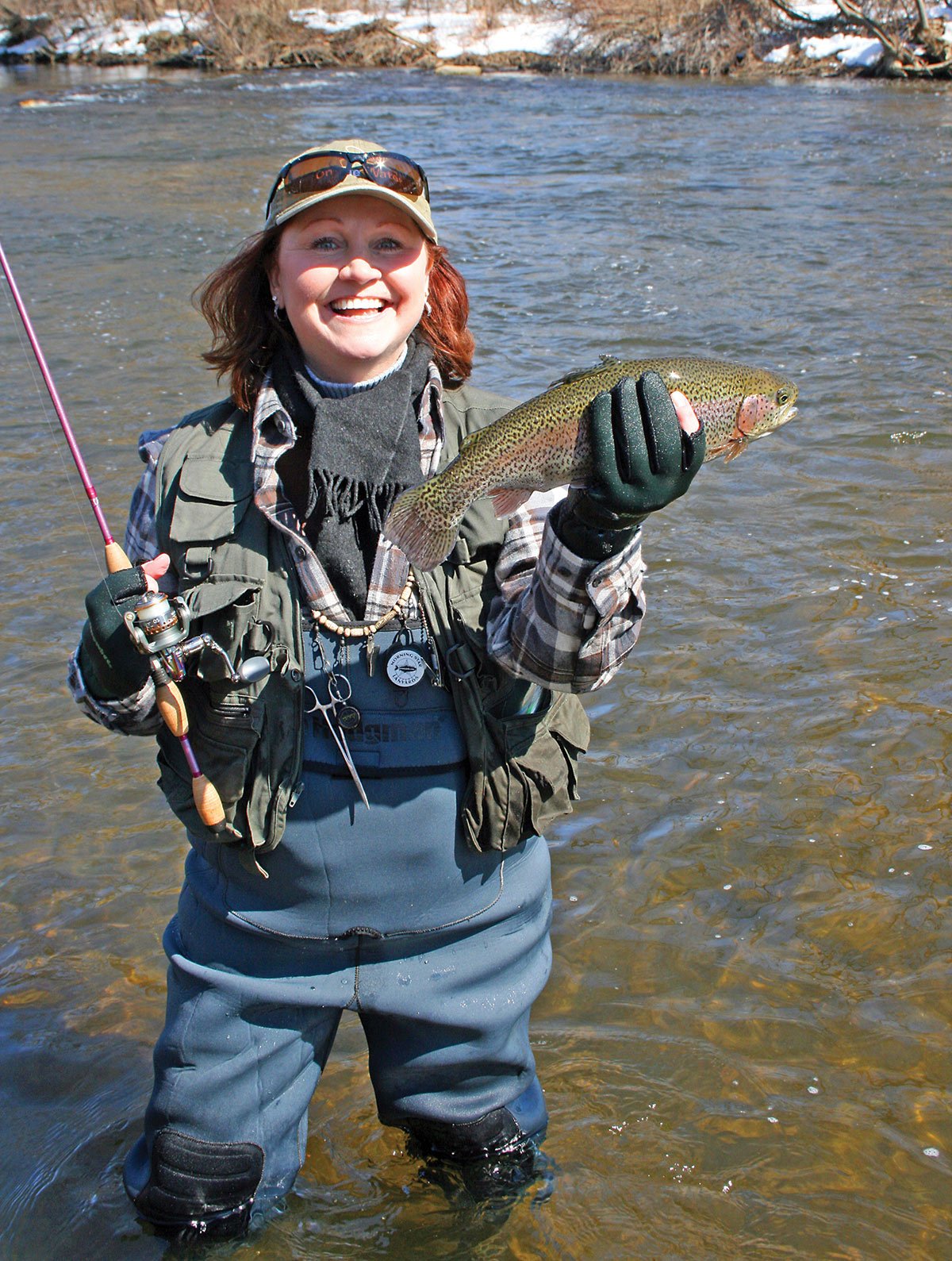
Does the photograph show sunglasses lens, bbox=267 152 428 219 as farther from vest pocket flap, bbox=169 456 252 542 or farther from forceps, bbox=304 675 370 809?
forceps, bbox=304 675 370 809

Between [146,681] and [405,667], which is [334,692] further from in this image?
[146,681]

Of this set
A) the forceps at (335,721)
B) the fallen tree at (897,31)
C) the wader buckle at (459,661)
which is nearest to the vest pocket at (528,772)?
the wader buckle at (459,661)

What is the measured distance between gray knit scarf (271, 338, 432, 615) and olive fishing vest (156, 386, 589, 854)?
0.09 metres

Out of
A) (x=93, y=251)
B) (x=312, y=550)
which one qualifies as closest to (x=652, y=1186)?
(x=312, y=550)

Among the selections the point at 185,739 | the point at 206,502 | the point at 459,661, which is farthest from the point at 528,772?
the point at 206,502

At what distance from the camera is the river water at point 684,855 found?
300 cm

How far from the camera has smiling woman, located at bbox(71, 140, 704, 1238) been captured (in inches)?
92.9

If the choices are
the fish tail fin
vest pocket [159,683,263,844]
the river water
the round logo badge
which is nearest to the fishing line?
the river water

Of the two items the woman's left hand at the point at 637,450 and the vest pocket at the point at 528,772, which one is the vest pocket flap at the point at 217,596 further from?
the woman's left hand at the point at 637,450

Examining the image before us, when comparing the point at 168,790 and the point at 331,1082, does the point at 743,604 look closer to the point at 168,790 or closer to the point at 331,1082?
the point at 331,1082

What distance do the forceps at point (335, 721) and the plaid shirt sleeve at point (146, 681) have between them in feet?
1.06

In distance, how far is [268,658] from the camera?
233cm

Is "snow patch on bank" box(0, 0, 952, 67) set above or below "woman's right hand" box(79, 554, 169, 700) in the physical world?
below

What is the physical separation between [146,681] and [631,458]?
40.4 inches
